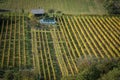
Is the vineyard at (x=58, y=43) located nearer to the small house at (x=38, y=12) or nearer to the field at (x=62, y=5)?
the small house at (x=38, y=12)

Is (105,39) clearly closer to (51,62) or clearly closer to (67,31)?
(67,31)

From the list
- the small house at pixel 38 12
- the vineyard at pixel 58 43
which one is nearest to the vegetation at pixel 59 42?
the vineyard at pixel 58 43

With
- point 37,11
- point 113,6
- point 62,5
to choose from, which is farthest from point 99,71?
point 62,5

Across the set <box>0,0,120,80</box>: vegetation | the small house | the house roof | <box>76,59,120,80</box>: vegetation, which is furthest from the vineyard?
<box>76,59,120,80</box>: vegetation

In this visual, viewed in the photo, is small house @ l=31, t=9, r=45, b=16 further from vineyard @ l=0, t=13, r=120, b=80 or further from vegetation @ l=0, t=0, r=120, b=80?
vineyard @ l=0, t=13, r=120, b=80

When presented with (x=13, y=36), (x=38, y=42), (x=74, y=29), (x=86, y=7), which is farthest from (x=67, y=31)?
(x=86, y=7)

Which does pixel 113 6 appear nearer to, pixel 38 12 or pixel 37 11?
pixel 38 12
